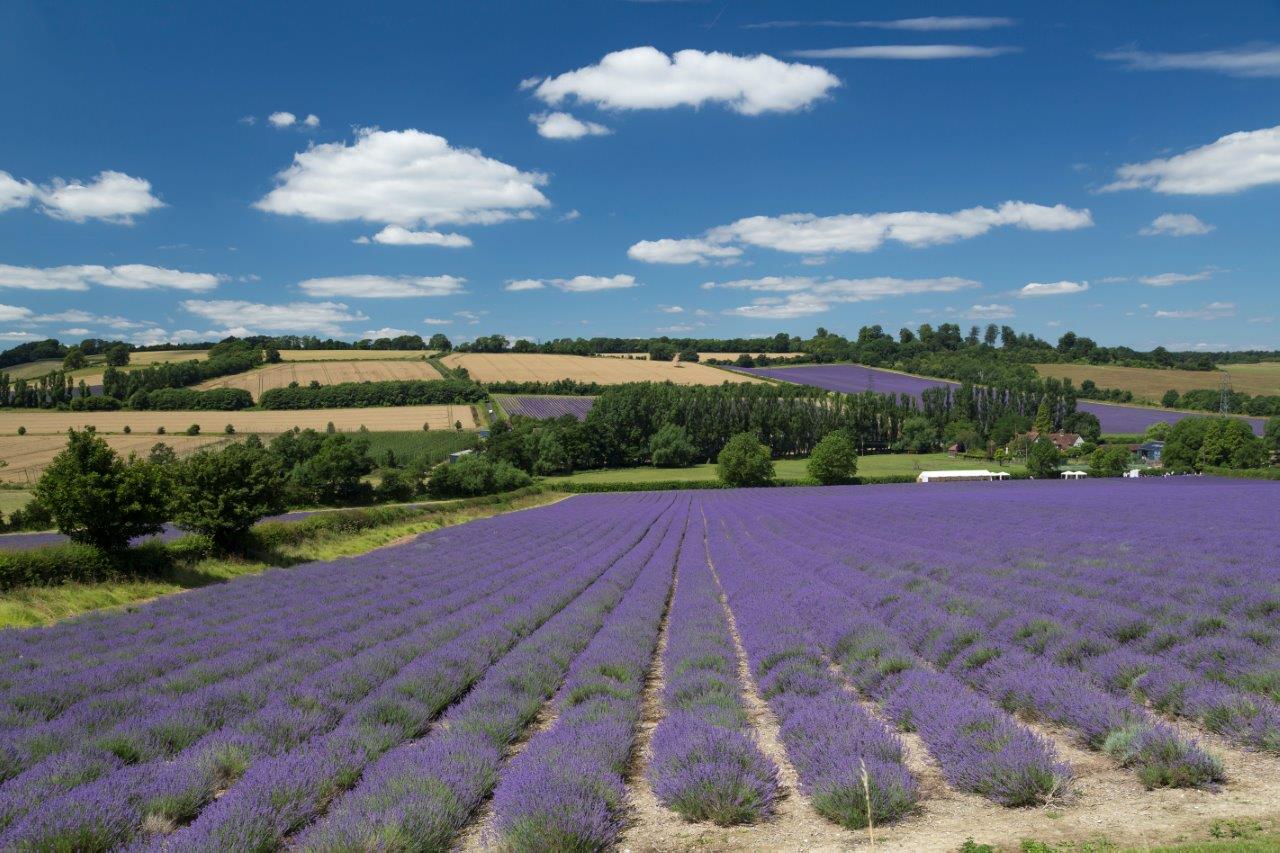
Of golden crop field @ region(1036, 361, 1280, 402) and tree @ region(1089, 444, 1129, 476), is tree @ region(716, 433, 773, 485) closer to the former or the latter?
tree @ region(1089, 444, 1129, 476)

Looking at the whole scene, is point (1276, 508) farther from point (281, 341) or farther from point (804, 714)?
point (281, 341)

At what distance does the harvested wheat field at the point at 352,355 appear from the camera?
115 m

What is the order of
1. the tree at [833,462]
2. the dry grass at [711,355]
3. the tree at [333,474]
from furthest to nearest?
the dry grass at [711,355] < the tree at [833,462] < the tree at [333,474]

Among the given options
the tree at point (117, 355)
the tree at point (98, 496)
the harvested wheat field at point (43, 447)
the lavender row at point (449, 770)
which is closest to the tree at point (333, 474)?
the harvested wheat field at point (43, 447)

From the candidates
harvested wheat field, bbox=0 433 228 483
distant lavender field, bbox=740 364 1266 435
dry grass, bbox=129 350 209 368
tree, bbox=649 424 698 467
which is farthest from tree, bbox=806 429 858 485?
dry grass, bbox=129 350 209 368

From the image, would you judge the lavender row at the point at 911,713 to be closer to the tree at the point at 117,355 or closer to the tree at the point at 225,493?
the tree at the point at 225,493

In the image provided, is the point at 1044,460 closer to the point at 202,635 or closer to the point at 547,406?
the point at 547,406

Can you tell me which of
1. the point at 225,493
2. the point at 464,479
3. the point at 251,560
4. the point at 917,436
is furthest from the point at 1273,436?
the point at 225,493

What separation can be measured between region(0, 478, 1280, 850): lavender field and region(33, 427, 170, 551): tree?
21.0 ft

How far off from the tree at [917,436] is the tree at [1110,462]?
81.4 feet

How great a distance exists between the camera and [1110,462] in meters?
66.1

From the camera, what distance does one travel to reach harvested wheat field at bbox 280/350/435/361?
115312 millimetres

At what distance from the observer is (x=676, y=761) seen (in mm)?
5547

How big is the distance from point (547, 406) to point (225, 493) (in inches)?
2740
